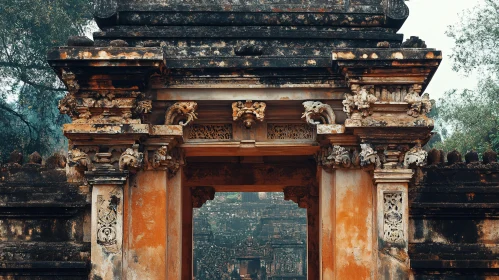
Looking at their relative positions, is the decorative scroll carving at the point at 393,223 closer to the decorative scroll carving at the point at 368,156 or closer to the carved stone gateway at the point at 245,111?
the carved stone gateway at the point at 245,111

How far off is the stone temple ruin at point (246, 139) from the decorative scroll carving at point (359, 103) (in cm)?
2

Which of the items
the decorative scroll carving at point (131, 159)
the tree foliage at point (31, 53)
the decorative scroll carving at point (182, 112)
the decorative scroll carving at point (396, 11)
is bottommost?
the decorative scroll carving at point (131, 159)

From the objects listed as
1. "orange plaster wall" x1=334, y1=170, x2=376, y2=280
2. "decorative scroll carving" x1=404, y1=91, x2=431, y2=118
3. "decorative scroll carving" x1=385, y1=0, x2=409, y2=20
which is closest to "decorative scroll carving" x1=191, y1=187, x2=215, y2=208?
"orange plaster wall" x1=334, y1=170, x2=376, y2=280

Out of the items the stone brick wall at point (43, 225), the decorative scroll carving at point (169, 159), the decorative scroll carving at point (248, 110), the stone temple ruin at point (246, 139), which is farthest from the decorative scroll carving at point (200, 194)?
the decorative scroll carving at point (248, 110)

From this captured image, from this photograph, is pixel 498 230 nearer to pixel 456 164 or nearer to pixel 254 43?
pixel 456 164

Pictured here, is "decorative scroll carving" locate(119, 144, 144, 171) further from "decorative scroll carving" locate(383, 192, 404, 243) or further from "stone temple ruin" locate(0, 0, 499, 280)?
"decorative scroll carving" locate(383, 192, 404, 243)

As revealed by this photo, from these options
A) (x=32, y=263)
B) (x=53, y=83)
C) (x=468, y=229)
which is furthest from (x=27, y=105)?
(x=468, y=229)

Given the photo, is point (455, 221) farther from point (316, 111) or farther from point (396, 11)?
point (396, 11)

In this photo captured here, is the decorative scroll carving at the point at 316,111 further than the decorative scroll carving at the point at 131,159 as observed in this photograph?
Yes

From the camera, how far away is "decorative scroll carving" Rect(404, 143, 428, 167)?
31.6ft

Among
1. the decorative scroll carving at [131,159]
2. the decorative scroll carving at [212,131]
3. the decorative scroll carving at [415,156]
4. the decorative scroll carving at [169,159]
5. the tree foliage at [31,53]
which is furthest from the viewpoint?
the tree foliage at [31,53]

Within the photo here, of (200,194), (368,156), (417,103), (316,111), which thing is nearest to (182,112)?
(316,111)

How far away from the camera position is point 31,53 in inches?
901

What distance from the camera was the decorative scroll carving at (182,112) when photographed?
989 centimetres
